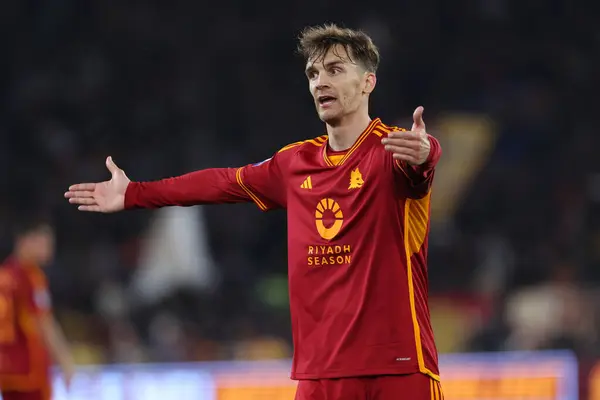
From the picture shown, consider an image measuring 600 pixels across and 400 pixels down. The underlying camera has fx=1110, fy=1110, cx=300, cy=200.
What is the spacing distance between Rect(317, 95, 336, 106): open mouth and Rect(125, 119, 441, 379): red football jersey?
0.16 meters

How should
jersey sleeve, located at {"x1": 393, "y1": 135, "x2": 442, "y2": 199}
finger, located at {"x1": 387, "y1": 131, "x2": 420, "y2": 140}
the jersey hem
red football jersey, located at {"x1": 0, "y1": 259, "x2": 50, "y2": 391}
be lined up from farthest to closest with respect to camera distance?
red football jersey, located at {"x1": 0, "y1": 259, "x2": 50, "y2": 391} → the jersey hem → jersey sleeve, located at {"x1": 393, "y1": 135, "x2": 442, "y2": 199} → finger, located at {"x1": 387, "y1": 131, "x2": 420, "y2": 140}

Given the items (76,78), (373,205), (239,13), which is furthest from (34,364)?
(239,13)

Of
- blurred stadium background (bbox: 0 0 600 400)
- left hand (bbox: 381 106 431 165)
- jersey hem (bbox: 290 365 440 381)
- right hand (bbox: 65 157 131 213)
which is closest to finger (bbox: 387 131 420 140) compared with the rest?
left hand (bbox: 381 106 431 165)

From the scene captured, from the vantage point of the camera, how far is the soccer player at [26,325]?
745cm

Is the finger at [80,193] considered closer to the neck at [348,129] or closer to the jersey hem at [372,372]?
the neck at [348,129]

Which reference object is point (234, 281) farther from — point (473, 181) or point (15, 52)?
point (15, 52)

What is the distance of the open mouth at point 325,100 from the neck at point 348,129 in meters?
0.07

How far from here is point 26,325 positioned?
7547 millimetres

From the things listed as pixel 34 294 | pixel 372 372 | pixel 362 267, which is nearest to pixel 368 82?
pixel 362 267

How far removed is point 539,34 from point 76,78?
6.12 metres

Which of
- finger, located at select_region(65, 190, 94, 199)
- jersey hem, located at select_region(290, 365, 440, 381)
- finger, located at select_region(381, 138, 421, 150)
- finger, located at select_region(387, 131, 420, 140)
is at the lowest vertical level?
jersey hem, located at select_region(290, 365, 440, 381)

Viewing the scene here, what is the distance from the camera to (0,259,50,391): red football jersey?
7.45 m

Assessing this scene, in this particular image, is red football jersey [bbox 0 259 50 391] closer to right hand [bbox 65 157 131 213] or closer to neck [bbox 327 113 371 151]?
right hand [bbox 65 157 131 213]

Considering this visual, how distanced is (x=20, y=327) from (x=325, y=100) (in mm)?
4437
